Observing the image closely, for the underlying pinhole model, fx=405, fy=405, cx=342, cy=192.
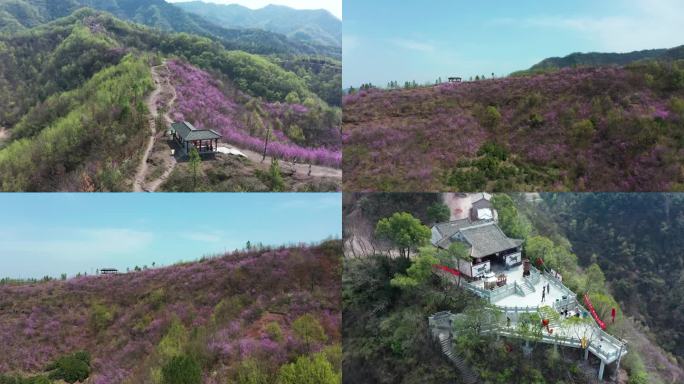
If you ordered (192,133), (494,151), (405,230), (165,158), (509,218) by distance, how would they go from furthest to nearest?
(509,218) → (494,151) → (405,230) → (192,133) → (165,158)

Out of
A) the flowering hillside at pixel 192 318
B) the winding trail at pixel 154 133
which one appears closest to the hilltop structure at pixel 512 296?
the flowering hillside at pixel 192 318

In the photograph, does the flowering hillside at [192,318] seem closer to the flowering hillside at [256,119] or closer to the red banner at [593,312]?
the flowering hillside at [256,119]

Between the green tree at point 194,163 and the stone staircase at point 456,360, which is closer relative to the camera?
the green tree at point 194,163

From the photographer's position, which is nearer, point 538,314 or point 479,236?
point 538,314

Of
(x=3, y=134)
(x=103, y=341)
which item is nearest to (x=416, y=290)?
(x=103, y=341)

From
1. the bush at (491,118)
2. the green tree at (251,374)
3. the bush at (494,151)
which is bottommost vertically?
the green tree at (251,374)

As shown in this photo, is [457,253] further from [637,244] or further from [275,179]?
[637,244]

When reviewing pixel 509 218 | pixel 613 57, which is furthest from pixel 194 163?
pixel 613 57
